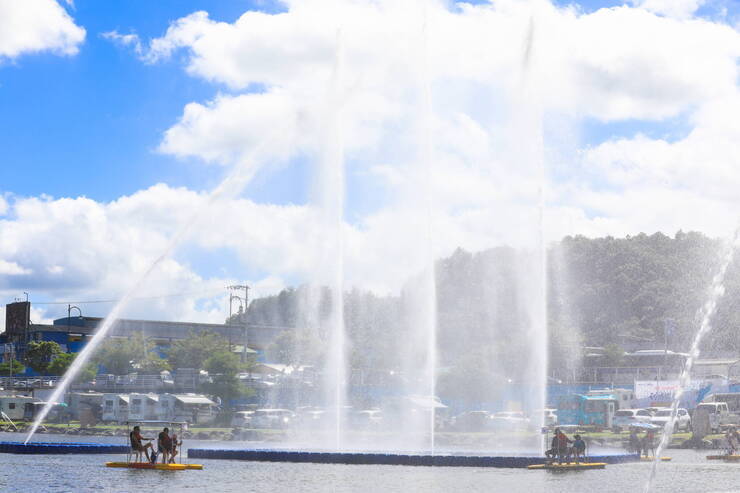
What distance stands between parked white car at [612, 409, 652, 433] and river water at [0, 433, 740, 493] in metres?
33.1

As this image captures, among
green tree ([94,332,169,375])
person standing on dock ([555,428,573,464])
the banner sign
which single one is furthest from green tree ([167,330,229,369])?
person standing on dock ([555,428,573,464])

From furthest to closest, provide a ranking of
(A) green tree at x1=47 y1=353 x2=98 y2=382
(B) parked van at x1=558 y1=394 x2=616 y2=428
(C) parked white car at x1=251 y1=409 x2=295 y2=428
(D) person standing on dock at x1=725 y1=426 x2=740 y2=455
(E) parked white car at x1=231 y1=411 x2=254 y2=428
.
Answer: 1. (A) green tree at x1=47 y1=353 x2=98 y2=382
2. (E) parked white car at x1=231 y1=411 x2=254 y2=428
3. (C) parked white car at x1=251 y1=409 x2=295 y2=428
4. (B) parked van at x1=558 y1=394 x2=616 y2=428
5. (D) person standing on dock at x1=725 y1=426 x2=740 y2=455

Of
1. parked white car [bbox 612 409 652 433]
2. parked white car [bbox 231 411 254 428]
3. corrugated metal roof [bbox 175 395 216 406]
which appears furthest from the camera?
corrugated metal roof [bbox 175 395 216 406]

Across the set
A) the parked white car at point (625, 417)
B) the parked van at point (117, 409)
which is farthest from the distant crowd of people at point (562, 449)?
the parked van at point (117, 409)

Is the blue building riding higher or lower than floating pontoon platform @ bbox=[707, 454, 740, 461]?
higher

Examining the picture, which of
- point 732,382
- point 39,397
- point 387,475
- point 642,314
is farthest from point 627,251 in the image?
point 387,475

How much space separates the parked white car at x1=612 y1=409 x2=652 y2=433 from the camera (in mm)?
83375

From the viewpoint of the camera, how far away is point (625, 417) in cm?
8412

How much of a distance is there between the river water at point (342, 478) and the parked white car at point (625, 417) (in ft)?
109

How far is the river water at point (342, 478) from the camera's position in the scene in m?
37.0

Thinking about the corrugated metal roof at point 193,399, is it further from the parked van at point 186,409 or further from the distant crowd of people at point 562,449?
the distant crowd of people at point 562,449

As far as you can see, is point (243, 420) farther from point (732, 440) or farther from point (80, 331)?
point (80, 331)

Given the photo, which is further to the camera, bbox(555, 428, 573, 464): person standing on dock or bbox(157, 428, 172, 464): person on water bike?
bbox(555, 428, 573, 464): person standing on dock

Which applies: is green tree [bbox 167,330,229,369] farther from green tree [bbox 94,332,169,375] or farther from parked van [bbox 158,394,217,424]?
parked van [bbox 158,394,217,424]
